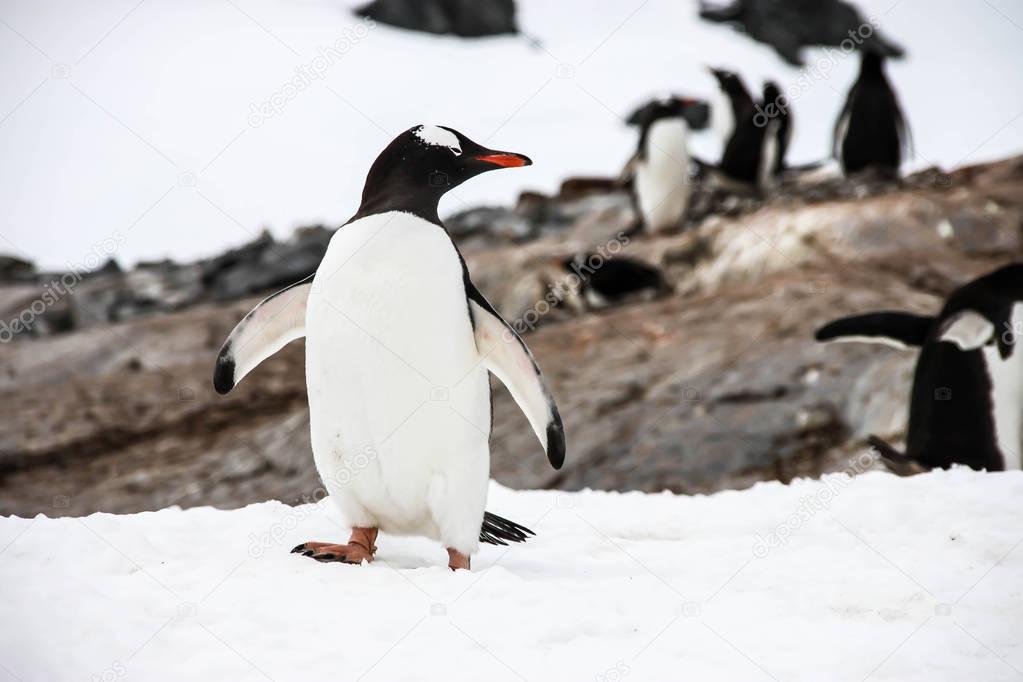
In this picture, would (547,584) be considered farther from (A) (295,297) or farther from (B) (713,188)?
(B) (713,188)

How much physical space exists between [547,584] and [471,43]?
27.4 metres

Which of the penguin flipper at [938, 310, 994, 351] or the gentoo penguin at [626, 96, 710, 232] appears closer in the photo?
the penguin flipper at [938, 310, 994, 351]

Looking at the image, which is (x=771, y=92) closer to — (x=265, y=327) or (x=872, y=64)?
(x=872, y=64)

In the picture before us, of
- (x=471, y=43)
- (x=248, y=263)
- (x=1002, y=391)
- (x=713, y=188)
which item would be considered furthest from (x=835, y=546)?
(x=471, y=43)

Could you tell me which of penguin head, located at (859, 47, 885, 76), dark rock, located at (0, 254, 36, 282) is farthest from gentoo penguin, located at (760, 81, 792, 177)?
dark rock, located at (0, 254, 36, 282)

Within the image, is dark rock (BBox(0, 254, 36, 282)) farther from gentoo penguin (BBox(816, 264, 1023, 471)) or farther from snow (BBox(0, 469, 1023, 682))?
gentoo penguin (BBox(816, 264, 1023, 471))

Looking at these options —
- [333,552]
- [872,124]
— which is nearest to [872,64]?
[872,124]

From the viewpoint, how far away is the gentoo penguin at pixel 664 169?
10266 mm

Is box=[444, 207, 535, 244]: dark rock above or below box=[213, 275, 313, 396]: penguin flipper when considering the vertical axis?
below

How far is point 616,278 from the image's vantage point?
867 cm

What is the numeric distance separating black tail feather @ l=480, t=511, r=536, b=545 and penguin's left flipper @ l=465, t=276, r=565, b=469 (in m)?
0.42

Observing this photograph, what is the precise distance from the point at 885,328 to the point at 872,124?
5897 millimetres

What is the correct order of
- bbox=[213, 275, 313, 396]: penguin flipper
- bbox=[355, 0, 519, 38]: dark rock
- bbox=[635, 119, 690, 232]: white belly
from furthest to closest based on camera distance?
bbox=[355, 0, 519, 38]: dark rock, bbox=[635, 119, 690, 232]: white belly, bbox=[213, 275, 313, 396]: penguin flipper

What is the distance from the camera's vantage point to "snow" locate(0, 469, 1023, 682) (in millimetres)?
1896
